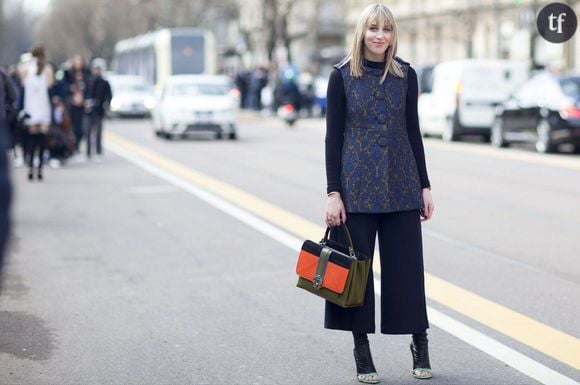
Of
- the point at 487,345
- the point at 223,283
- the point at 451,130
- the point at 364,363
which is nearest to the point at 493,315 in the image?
the point at 487,345

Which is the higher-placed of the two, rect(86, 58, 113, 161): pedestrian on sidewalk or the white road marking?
rect(86, 58, 113, 161): pedestrian on sidewalk

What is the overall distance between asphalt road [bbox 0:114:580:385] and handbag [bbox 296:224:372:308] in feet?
1.61

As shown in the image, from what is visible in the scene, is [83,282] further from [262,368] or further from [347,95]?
[347,95]

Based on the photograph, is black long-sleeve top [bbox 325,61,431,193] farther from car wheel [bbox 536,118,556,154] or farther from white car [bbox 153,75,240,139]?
white car [bbox 153,75,240,139]

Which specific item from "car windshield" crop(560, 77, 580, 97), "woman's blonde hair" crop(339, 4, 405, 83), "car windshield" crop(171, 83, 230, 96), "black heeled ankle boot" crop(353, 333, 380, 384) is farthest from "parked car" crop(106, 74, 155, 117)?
"woman's blonde hair" crop(339, 4, 405, 83)

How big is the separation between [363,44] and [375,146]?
0.45m

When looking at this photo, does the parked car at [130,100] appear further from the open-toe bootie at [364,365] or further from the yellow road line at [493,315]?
the open-toe bootie at [364,365]

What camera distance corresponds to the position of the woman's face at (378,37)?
573 cm

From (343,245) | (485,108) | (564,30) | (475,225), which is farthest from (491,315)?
(485,108)

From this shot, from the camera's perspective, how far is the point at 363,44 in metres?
5.82

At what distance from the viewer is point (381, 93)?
587cm

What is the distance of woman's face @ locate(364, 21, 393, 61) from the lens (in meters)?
5.73

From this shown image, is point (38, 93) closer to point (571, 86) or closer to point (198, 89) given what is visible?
point (571, 86)

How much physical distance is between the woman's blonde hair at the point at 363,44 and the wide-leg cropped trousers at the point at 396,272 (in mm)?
637
